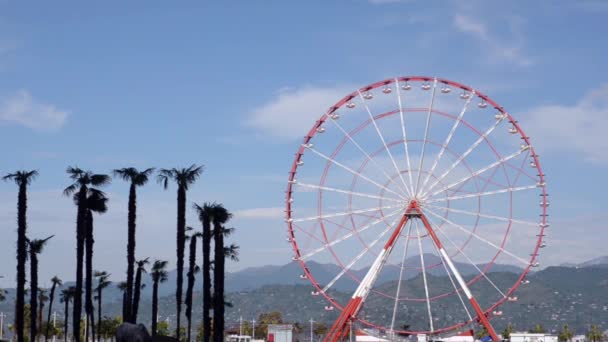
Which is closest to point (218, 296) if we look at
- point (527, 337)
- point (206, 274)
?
point (206, 274)

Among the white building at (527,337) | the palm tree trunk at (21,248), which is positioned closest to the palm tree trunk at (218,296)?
the palm tree trunk at (21,248)

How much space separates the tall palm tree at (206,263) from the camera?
274 ft

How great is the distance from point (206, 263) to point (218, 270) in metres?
1.16

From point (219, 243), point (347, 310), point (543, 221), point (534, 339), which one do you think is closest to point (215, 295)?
point (219, 243)

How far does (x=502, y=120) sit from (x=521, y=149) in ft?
9.13

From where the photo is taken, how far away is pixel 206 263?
84.1 metres

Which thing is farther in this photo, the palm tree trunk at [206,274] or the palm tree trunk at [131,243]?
the palm tree trunk at [206,274]

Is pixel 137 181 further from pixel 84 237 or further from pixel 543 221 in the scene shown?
pixel 543 221

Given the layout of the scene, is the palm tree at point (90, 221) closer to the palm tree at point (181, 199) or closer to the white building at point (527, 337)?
the palm tree at point (181, 199)

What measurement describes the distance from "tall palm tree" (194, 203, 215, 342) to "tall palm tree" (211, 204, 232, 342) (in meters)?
Answer: 0.52

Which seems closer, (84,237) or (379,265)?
(84,237)

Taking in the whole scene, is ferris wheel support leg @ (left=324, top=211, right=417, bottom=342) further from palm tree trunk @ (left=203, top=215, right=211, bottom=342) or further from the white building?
the white building

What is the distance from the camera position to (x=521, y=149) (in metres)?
80.2

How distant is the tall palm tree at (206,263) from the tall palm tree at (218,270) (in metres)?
0.52
